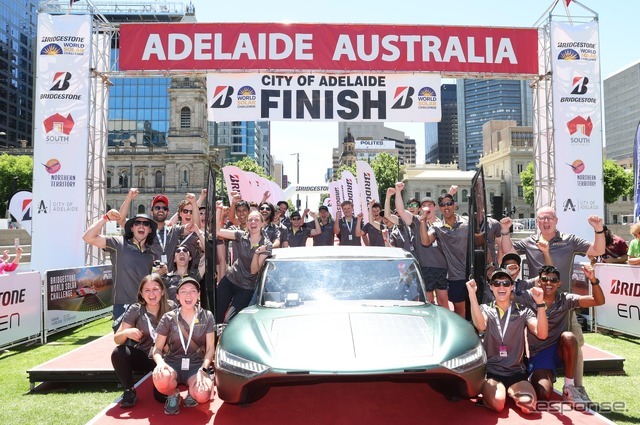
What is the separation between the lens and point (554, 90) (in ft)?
37.0

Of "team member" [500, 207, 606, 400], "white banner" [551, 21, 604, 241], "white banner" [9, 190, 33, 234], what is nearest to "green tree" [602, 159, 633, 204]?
"white banner" [551, 21, 604, 241]

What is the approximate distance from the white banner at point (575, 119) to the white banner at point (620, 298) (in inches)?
135

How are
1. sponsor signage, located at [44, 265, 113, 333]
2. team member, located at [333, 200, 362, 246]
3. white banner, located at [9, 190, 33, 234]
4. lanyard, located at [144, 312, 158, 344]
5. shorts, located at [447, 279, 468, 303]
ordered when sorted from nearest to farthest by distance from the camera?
lanyard, located at [144, 312, 158, 344], shorts, located at [447, 279, 468, 303], sponsor signage, located at [44, 265, 113, 333], team member, located at [333, 200, 362, 246], white banner, located at [9, 190, 33, 234]

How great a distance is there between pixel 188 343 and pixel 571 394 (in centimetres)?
349

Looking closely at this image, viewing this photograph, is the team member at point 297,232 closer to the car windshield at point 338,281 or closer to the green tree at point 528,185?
the car windshield at point 338,281

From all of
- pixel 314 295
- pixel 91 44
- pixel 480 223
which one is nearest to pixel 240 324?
pixel 314 295

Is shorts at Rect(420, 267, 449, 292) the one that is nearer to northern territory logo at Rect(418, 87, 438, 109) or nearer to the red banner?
northern territory logo at Rect(418, 87, 438, 109)

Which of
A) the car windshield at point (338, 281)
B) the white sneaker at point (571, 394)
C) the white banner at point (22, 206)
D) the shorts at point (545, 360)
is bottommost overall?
the white sneaker at point (571, 394)

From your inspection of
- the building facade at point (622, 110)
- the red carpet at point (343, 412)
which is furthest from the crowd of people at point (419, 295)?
the building facade at point (622, 110)

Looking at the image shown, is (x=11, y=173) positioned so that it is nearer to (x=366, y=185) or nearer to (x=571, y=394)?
(x=366, y=185)

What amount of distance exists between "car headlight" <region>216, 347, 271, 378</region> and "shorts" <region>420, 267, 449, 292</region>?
3.97 meters

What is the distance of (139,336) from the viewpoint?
14.5 feet

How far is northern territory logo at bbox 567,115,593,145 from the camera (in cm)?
1123

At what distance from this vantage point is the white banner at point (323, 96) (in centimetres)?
1122
